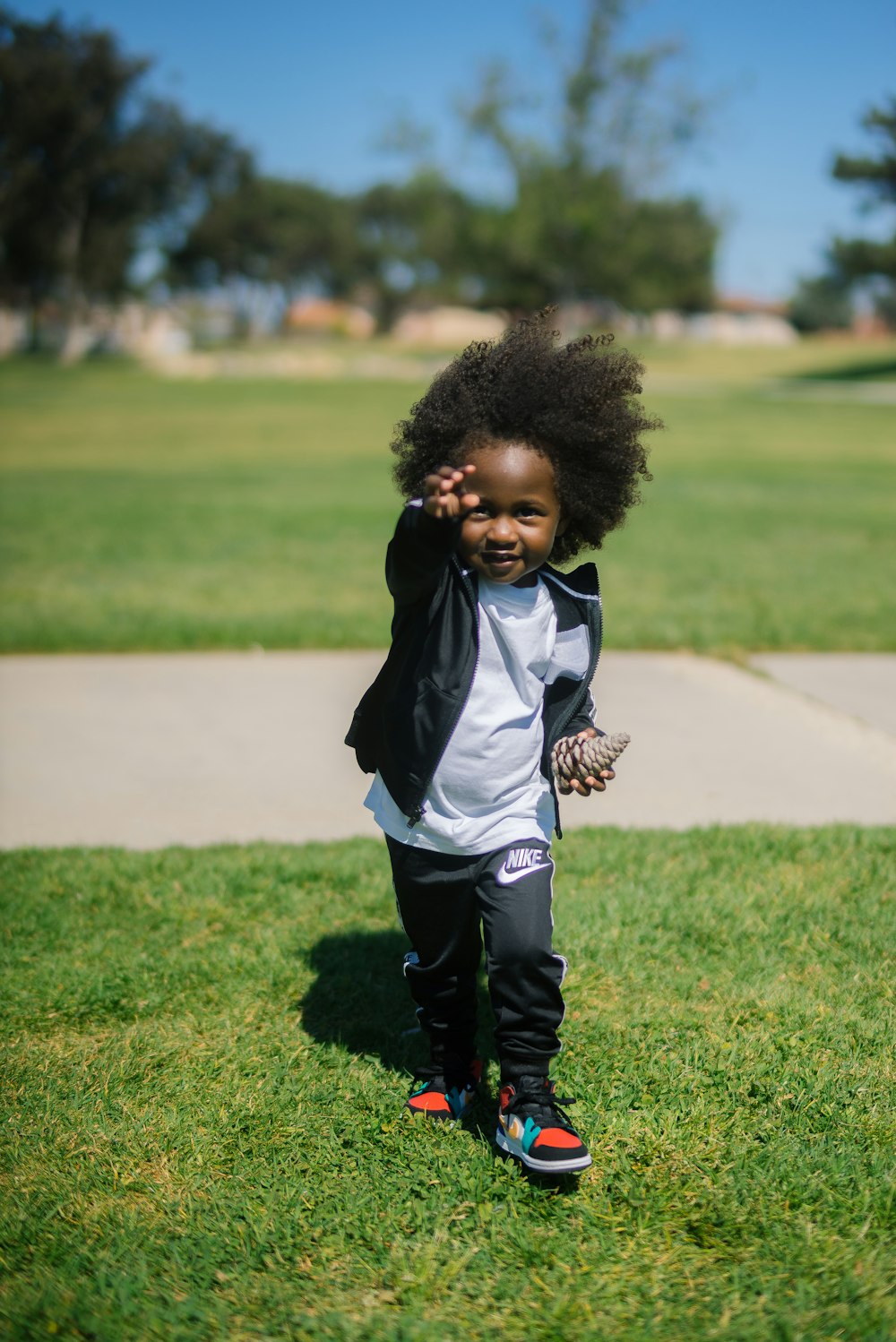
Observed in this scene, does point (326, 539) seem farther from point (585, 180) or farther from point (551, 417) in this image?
point (585, 180)

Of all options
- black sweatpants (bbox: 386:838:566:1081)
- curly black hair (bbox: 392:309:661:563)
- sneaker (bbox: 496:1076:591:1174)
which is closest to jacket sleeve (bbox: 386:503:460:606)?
curly black hair (bbox: 392:309:661:563)

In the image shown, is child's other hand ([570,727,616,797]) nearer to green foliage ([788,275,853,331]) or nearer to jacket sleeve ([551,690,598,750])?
jacket sleeve ([551,690,598,750])

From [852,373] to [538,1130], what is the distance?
51.1m

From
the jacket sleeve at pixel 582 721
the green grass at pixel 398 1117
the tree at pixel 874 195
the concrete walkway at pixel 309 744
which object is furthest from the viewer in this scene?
the tree at pixel 874 195

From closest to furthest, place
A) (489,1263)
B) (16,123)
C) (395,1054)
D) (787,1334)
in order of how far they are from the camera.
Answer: (787,1334) → (489,1263) → (395,1054) → (16,123)

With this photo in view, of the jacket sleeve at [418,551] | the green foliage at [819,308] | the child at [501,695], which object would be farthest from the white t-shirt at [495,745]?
the green foliage at [819,308]

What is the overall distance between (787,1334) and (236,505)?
11.0 m

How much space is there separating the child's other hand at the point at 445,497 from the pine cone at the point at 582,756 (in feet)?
1.80

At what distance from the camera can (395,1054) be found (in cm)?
285

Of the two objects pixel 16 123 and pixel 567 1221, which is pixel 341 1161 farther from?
pixel 16 123

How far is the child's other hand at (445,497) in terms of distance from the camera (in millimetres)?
2146

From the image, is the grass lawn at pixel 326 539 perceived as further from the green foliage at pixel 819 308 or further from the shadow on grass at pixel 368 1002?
the green foliage at pixel 819 308

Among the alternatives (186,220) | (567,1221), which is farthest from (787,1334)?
(186,220)

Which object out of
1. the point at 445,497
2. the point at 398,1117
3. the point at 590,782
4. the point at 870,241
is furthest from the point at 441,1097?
the point at 870,241
